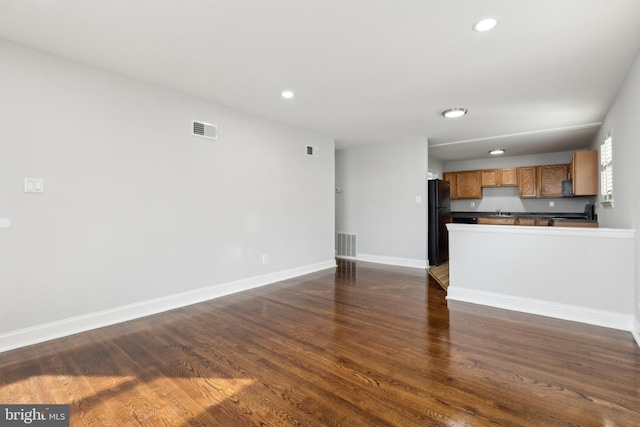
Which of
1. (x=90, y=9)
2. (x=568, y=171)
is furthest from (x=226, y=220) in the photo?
(x=568, y=171)

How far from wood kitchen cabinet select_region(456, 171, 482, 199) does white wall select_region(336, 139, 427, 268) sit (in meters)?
3.03

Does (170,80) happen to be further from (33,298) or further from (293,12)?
(33,298)

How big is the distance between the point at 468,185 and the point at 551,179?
5.84 feet

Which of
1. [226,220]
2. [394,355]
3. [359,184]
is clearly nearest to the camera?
[394,355]

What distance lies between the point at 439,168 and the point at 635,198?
19.5 ft

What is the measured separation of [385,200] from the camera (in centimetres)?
631

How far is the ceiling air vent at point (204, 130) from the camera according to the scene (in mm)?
3721

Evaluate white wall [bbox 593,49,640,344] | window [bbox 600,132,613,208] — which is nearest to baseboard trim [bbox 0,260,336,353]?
white wall [bbox 593,49,640,344]

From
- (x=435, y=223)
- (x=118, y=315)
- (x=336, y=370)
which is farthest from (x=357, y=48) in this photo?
(x=435, y=223)

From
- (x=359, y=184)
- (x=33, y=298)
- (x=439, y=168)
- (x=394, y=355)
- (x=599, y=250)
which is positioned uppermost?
(x=439, y=168)

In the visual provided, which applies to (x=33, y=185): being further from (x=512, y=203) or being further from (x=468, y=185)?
(x=512, y=203)

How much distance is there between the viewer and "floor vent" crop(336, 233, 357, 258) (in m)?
6.76

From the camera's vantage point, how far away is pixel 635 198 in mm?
2787
